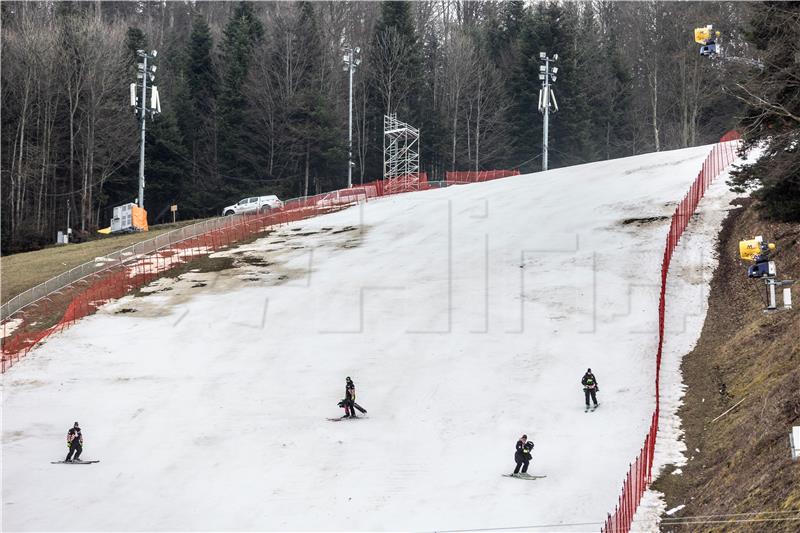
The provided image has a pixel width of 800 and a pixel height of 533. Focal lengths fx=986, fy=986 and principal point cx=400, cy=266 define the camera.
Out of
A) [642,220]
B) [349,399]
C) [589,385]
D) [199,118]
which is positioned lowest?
[349,399]

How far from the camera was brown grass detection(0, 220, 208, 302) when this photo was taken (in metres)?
43.1

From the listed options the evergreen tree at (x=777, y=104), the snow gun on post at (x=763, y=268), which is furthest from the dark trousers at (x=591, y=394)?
the evergreen tree at (x=777, y=104)

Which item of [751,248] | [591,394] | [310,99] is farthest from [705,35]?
[310,99]

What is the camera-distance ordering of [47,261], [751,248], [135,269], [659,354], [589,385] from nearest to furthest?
[751,248]
[589,385]
[659,354]
[135,269]
[47,261]

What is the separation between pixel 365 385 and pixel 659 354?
27.3ft

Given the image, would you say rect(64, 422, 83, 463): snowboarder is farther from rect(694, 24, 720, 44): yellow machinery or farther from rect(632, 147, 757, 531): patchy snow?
rect(694, 24, 720, 44): yellow machinery

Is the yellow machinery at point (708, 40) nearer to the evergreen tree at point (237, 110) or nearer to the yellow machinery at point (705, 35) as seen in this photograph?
the yellow machinery at point (705, 35)

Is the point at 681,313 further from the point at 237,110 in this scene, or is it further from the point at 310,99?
the point at 237,110

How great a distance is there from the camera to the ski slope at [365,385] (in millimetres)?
Answer: 20891

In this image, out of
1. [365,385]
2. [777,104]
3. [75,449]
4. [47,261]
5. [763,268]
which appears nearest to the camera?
[763,268]

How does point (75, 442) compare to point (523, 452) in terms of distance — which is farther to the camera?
point (75, 442)

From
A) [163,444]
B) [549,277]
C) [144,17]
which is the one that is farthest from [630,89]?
[163,444]

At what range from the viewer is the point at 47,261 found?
4856cm

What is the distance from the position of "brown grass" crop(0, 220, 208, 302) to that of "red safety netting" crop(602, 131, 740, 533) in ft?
86.6
